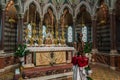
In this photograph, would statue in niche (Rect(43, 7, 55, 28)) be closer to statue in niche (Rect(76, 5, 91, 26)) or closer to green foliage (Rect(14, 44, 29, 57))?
statue in niche (Rect(76, 5, 91, 26))

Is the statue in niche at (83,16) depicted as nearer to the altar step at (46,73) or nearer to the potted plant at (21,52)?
the altar step at (46,73)

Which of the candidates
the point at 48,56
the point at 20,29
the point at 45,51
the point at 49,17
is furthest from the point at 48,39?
the point at 49,17

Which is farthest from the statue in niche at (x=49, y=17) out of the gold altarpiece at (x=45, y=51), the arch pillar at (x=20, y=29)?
the gold altarpiece at (x=45, y=51)

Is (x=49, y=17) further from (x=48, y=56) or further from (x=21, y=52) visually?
(x=21, y=52)

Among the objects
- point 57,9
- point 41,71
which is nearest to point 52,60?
point 41,71

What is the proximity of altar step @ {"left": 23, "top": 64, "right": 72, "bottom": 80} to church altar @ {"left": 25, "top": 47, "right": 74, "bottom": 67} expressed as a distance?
0.46 m

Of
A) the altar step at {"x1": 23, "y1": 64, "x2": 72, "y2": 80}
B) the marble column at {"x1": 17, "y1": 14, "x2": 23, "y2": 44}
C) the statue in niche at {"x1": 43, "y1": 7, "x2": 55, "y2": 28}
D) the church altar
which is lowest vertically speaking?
the altar step at {"x1": 23, "y1": 64, "x2": 72, "y2": 80}

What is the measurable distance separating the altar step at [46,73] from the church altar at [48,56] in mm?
458

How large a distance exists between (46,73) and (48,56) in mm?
1378

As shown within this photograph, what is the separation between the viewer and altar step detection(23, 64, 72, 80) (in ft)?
27.1

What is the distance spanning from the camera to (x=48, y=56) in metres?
10.0

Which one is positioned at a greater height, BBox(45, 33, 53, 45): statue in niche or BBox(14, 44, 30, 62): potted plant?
BBox(45, 33, 53, 45): statue in niche

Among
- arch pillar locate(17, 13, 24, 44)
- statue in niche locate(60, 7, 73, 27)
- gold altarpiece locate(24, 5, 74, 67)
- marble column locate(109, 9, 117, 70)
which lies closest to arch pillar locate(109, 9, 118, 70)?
marble column locate(109, 9, 117, 70)

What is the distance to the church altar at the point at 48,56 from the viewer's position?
366 inches
